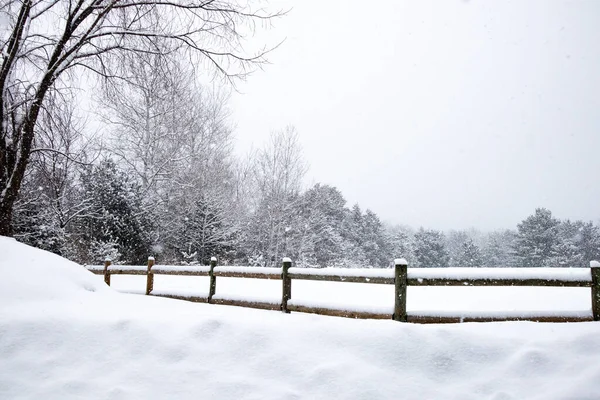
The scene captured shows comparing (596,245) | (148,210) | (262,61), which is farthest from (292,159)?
(596,245)

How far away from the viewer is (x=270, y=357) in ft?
13.2

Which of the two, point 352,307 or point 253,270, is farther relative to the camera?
point 253,270

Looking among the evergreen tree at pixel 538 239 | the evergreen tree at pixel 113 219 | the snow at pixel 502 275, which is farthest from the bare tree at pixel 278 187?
the evergreen tree at pixel 538 239

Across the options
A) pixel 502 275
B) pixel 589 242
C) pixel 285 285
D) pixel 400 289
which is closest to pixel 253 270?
pixel 285 285

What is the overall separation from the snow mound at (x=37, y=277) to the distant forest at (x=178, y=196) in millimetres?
3350

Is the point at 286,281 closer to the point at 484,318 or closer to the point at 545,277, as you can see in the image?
the point at 484,318

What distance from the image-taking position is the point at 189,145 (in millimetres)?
27344

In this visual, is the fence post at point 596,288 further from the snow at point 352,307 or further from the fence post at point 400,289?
the snow at point 352,307

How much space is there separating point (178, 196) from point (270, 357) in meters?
23.3

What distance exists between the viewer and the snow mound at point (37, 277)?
15.6 ft

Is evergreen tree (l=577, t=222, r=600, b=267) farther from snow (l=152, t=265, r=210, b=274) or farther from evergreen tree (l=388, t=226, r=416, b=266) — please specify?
snow (l=152, t=265, r=210, b=274)

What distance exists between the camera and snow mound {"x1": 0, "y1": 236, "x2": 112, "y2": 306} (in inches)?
187

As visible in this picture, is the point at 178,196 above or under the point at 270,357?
above

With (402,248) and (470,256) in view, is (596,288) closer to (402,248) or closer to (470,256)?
(470,256)
